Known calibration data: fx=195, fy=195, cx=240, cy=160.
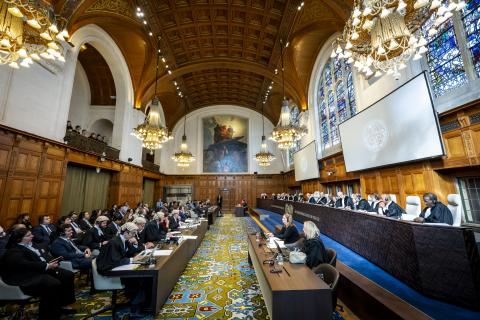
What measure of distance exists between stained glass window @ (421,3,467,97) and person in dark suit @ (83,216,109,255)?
29.8 ft

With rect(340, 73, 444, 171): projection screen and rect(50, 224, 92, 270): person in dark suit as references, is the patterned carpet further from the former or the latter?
rect(340, 73, 444, 171): projection screen

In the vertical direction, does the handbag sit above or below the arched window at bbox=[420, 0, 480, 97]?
below

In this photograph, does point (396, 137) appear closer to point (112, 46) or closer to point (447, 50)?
point (447, 50)

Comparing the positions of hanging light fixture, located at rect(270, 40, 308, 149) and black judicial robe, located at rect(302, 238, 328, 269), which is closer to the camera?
black judicial robe, located at rect(302, 238, 328, 269)

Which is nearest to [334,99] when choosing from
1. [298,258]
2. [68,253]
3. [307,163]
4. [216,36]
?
[307,163]

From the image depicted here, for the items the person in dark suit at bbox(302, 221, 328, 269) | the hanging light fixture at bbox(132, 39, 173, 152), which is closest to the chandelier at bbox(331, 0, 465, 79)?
the person in dark suit at bbox(302, 221, 328, 269)

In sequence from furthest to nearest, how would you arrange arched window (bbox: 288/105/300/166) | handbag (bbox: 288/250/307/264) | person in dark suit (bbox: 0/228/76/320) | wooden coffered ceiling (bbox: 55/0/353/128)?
arched window (bbox: 288/105/300/166), wooden coffered ceiling (bbox: 55/0/353/128), handbag (bbox: 288/250/307/264), person in dark suit (bbox: 0/228/76/320)

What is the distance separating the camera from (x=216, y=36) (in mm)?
10906

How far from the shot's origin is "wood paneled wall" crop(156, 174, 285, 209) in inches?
751

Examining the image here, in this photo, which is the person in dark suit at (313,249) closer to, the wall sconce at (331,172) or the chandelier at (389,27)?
the chandelier at (389,27)

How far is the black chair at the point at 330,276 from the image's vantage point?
7.41ft

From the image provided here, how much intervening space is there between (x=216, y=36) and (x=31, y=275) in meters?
11.9

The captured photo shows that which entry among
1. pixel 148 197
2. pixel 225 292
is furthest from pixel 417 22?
pixel 148 197

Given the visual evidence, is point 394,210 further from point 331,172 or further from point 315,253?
point 331,172
